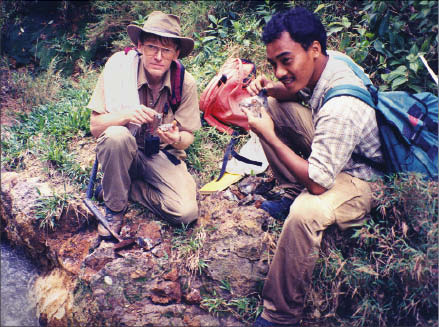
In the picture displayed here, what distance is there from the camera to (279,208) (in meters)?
3.45

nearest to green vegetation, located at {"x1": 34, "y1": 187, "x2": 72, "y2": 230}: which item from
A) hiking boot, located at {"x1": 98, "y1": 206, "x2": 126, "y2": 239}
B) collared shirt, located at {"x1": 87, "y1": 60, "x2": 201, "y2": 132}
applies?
hiking boot, located at {"x1": 98, "y1": 206, "x2": 126, "y2": 239}

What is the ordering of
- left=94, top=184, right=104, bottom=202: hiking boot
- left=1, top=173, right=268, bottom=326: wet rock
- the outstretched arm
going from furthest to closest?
1. left=94, top=184, right=104, bottom=202: hiking boot
2. left=1, top=173, right=268, bottom=326: wet rock
3. the outstretched arm

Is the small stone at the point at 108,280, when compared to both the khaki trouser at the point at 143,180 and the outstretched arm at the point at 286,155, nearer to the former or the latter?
the khaki trouser at the point at 143,180

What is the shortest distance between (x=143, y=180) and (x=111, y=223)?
1.69 ft

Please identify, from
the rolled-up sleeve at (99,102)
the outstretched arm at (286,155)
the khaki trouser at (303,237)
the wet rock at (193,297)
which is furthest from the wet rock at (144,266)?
the rolled-up sleeve at (99,102)

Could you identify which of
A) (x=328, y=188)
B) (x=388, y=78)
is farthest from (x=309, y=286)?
(x=388, y=78)

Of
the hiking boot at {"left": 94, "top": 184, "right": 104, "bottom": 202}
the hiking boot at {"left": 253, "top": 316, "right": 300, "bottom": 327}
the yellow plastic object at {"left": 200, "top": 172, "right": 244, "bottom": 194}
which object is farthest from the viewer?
the yellow plastic object at {"left": 200, "top": 172, "right": 244, "bottom": 194}

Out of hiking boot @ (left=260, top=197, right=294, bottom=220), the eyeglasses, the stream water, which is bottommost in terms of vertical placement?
the stream water

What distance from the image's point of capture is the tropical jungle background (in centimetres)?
290

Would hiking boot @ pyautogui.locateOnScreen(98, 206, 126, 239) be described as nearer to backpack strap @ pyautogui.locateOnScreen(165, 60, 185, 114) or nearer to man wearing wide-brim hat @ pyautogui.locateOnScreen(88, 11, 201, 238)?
man wearing wide-brim hat @ pyautogui.locateOnScreen(88, 11, 201, 238)

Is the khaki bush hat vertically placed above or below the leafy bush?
above

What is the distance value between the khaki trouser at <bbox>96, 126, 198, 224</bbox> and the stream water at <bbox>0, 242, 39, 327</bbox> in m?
1.13

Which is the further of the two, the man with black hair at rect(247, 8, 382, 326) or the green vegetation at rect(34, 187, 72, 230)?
the green vegetation at rect(34, 187, 72, 230)

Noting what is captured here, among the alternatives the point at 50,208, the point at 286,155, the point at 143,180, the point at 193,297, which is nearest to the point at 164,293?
the point at 193,297
